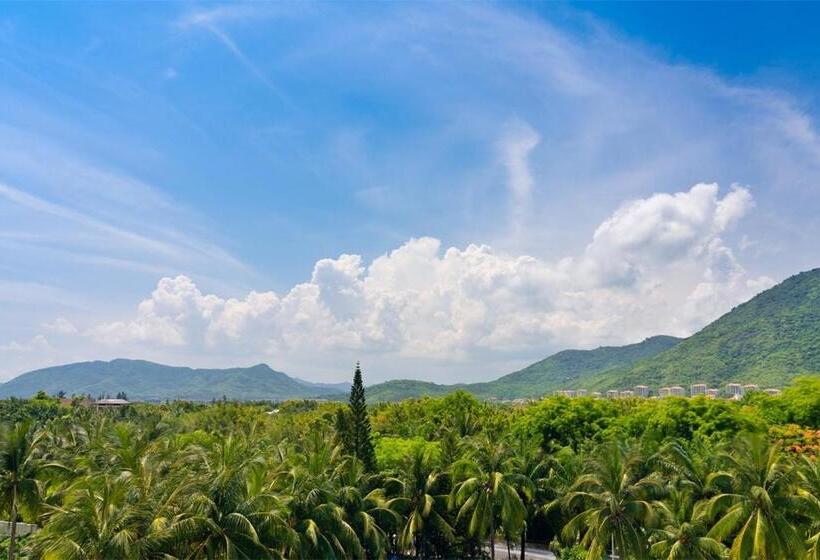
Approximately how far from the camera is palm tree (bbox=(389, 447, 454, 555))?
35625mm

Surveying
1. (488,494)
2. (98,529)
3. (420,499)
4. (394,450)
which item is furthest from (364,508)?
(394,450)

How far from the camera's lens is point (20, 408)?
106750mm

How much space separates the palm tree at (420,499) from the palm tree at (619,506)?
35.0 feet

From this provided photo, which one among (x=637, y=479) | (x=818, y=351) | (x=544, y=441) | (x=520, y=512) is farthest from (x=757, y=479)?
(x=818, y=351)

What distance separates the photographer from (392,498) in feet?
117

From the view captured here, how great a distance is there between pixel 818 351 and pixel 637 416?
16484cm

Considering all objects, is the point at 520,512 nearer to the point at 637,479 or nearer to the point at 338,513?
the point at 637,479

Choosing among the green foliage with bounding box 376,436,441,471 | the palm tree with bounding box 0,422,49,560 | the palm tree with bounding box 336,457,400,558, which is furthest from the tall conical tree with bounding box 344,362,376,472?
the palm tree with bounding box 0,422,49,560

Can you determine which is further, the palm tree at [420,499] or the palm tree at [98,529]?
the palm tree at [420,499]

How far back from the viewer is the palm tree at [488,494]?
34.4 metres

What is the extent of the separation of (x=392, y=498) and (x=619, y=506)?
45.7 feet

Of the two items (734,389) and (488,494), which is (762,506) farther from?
(734,389)

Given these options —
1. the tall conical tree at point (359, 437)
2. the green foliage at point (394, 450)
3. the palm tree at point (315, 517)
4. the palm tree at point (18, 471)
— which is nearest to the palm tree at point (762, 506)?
the palm tree at point (315, 517)

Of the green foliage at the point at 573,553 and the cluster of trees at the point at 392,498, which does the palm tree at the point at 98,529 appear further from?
the green foliage at the point at 573,553
